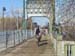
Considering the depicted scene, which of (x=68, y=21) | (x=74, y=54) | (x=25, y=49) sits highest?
(x=68, y=21)

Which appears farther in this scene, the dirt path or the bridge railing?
the bridge railing

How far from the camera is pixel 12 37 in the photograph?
157 inches

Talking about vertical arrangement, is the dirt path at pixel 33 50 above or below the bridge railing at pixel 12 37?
below

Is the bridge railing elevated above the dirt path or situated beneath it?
elevated above

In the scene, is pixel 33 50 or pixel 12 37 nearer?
pixel 33 50

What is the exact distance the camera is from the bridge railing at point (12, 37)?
11.6ft

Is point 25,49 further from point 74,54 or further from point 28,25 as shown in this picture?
point 74,54

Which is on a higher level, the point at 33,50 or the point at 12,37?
the point at 12,37

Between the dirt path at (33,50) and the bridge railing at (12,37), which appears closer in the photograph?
the dirt path at (33,50)

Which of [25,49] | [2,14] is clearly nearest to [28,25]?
[25,49]

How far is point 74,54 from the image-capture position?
1.78 m

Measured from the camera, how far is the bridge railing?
11.6ft

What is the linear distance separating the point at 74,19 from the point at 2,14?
4.70ft

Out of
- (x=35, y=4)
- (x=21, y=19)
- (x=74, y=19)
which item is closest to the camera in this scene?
(x=74, y=19)
